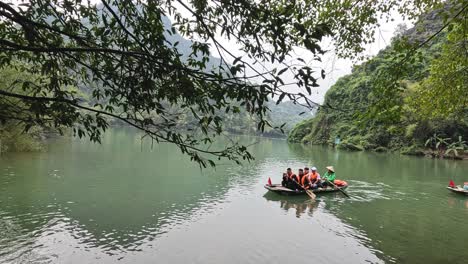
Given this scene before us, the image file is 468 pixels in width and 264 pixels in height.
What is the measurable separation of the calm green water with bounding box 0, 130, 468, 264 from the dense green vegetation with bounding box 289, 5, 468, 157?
3.47 m

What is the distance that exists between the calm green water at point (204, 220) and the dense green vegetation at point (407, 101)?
3471 millimetres

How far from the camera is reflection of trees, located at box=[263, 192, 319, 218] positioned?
1387 centimetres

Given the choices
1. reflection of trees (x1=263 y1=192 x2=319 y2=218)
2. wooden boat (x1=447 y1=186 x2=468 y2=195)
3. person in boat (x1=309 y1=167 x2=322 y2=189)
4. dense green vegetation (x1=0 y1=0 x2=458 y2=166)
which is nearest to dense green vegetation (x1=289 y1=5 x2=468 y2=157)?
dense green vegetation (x1=0 y1=0 x2=458 y2=166)

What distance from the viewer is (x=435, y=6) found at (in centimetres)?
649

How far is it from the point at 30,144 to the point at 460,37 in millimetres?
24225

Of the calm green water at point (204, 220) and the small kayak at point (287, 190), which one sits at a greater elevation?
the small kayak at point (287, 190)

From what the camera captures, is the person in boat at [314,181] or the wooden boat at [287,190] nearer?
the wooden boat at [287,190]

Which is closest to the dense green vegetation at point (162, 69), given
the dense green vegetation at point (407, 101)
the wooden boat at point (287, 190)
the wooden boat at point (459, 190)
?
the dense green vegetation at point (407, 101)

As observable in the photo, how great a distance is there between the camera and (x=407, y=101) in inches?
332

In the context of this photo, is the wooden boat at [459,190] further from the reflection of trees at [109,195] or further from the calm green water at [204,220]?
the reflection of trees at [109,195]

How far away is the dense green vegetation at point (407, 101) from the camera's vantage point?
5746 mm

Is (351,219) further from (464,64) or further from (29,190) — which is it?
(29,190)

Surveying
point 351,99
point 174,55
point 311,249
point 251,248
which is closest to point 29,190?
point 251,248

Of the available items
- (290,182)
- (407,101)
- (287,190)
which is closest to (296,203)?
(287,190)
